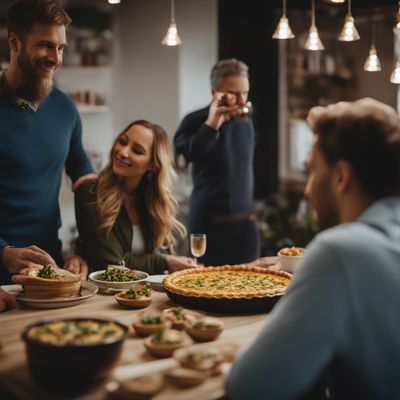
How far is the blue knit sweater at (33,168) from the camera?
9.71ft

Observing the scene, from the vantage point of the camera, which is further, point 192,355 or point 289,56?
point 289,56

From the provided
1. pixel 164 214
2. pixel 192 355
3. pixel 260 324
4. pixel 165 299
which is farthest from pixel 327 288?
pixel 164 214

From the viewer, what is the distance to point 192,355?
1702 mm

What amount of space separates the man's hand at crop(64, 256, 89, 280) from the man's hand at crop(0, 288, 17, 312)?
20.6 inches

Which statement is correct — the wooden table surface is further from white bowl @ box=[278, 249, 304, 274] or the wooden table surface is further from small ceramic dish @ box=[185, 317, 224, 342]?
white bowl @ box=[278, 249, 304, 274]

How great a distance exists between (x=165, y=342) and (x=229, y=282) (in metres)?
0.81

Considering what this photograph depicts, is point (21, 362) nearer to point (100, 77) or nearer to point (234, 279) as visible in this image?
point (234, 279)

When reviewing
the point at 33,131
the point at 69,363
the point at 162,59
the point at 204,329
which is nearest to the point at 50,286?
the point at 204,329

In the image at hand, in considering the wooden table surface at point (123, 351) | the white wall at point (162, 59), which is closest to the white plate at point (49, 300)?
the wooden table surface at point (123, 351)

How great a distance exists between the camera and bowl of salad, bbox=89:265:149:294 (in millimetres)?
2559

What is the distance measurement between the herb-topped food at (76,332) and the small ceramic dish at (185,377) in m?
0.16

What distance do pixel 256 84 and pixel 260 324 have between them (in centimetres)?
399

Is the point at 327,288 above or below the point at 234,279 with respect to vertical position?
above

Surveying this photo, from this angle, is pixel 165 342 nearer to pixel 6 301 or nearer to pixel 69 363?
pixel 69 363
